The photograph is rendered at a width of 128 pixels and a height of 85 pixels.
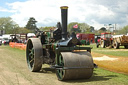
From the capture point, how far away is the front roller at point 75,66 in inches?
269

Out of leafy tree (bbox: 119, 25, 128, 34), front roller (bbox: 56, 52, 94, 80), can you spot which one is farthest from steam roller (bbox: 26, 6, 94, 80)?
leafy tree (bbox: 119, 25, 128, 34)

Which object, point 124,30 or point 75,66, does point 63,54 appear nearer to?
point 75,66

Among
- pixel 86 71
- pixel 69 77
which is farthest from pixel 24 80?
pixel 86 71

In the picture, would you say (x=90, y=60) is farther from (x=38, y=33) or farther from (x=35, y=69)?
(x=38, y=33)

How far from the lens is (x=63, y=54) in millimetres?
7059

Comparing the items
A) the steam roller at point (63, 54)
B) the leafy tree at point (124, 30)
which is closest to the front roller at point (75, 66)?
the steam roller at point (63, 54)

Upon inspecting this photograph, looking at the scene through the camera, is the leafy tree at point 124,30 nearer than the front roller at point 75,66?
No

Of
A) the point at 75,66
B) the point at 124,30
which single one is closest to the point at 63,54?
the point at 75,66

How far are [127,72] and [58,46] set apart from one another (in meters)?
2.98

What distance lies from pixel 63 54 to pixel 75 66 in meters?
0.56

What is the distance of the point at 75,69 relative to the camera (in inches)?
270

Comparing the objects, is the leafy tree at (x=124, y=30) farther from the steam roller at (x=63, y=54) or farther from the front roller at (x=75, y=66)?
the front roller at (x=75, y=66)

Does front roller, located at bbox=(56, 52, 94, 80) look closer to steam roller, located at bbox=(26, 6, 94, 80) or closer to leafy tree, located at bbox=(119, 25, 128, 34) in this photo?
steam roller, located at bbox=(26, 6, 94, 80)

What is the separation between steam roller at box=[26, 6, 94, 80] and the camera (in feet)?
22.7
